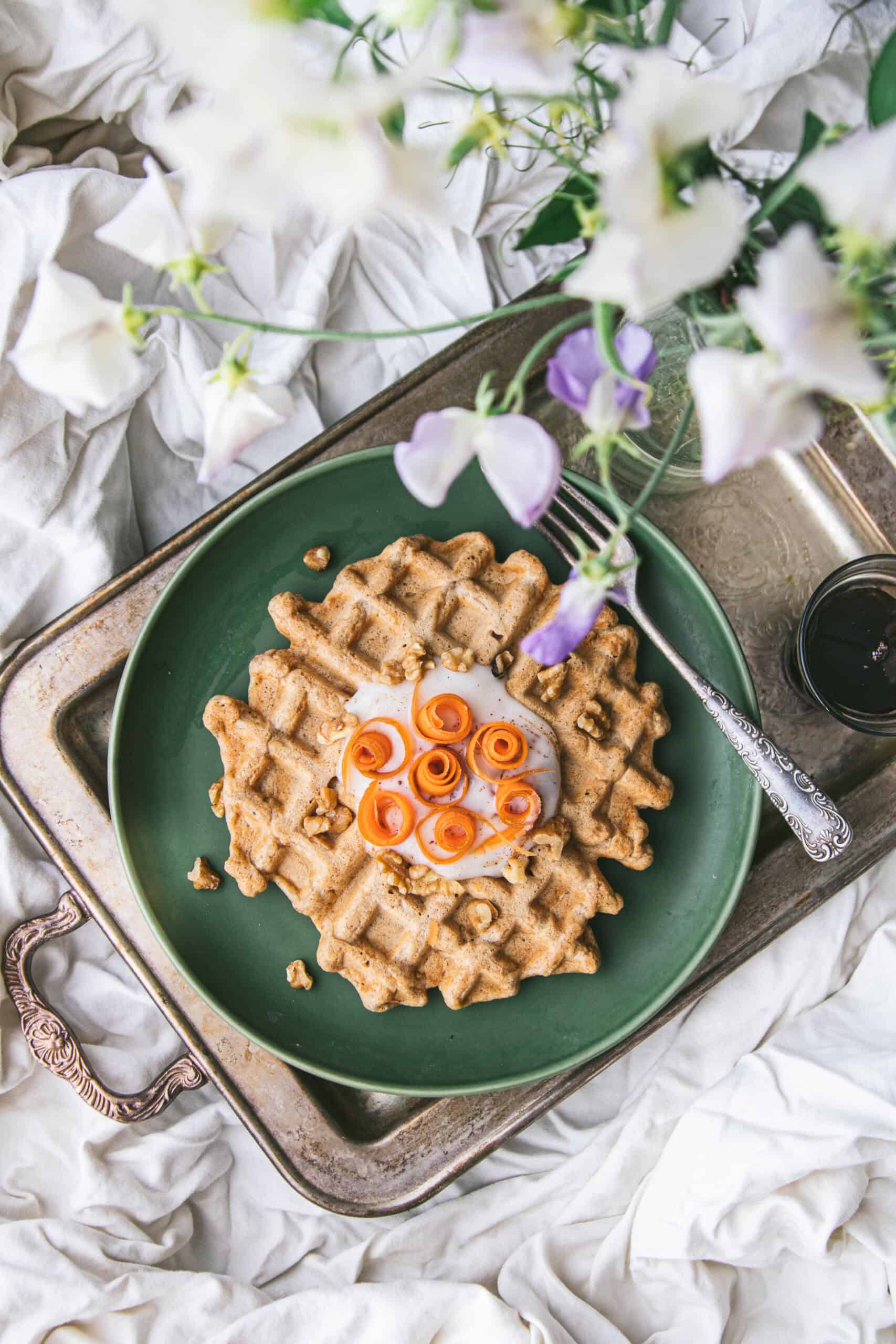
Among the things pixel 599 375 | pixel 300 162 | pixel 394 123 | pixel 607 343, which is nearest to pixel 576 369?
pixel 599 375

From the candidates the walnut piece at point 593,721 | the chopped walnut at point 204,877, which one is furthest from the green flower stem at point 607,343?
the chopped walnut at point 204,877

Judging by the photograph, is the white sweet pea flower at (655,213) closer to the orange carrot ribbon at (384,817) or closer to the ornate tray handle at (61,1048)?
the orange carrot ribbon at (384,817)

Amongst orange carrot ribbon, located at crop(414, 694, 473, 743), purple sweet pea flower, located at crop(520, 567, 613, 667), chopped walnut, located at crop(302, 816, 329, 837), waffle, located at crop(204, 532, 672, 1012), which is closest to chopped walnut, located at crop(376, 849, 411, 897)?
waffle, located at crop(204, 532, 672, 1012)

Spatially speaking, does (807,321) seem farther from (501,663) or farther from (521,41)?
(501,663)

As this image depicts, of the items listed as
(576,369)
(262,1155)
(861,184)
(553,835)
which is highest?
(861,184)

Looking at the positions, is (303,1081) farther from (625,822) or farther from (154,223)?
(154,223)

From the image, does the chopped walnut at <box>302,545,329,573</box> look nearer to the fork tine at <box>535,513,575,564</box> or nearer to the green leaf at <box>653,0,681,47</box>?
the fork tine at <box>535,513,575,564</box>

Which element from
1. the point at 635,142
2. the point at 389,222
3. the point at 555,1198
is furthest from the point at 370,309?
the point at 555,1198
